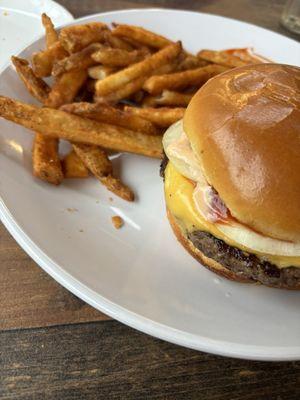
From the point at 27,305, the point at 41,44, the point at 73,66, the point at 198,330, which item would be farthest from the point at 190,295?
the point at 41,44

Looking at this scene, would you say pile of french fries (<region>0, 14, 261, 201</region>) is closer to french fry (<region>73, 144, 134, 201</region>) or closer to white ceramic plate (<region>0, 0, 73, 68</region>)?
french fry (<region>73, 144, 134, 201</region>)

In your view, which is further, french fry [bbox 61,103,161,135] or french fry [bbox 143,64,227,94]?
french fry [bbox 143,64,227,94]

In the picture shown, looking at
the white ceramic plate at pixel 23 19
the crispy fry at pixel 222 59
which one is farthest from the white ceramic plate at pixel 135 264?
the white ceramic plate at pixel 23 19

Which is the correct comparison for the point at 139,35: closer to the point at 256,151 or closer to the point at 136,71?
the point at 136,71

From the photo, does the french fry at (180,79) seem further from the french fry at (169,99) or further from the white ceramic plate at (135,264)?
the white ceramic plate at (135,264)

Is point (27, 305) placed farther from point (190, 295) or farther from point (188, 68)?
point (188, 68)

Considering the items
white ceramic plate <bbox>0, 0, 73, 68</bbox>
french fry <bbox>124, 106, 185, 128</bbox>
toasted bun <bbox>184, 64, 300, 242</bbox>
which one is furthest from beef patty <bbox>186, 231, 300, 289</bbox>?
white ceramic plate <bbox>0, 0, 73, 68</bbox>
